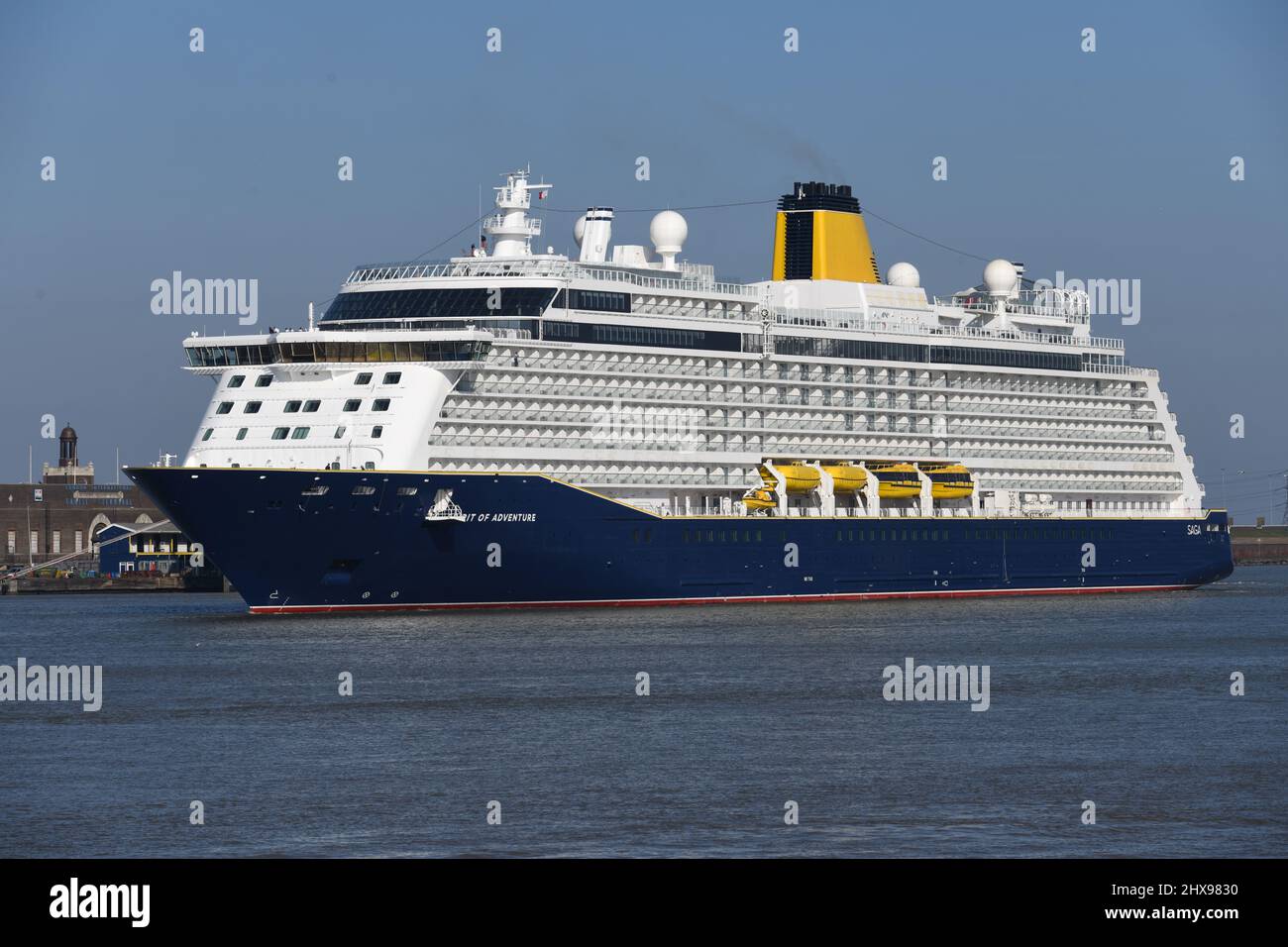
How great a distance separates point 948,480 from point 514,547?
23451 millimetres

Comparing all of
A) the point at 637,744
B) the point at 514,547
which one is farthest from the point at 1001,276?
the point at 637,744

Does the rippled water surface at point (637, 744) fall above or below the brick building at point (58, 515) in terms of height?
below

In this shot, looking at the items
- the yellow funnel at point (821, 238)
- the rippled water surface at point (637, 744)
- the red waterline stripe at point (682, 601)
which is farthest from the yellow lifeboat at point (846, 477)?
the rippled water surface at point (637, 744)

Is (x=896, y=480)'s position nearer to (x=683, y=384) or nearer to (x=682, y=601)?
(x=683, y=384)

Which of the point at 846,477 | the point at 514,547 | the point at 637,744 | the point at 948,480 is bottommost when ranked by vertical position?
the point at 637,744

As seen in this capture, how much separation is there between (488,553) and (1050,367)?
34255mm

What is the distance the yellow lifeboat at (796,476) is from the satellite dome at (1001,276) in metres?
17.0

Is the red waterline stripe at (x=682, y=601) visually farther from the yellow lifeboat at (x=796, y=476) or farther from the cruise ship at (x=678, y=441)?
the yellow lifeboat at (x=796, y=476)

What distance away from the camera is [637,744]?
30797 mm

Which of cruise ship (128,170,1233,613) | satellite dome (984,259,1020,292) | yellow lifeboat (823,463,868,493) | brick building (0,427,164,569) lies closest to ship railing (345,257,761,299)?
cruise ship (128,170,1233,613)

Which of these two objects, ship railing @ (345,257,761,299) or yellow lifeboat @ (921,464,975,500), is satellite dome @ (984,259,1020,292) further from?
ship railing @ (345,257,761,299)

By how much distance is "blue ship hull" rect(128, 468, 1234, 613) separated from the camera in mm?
54656

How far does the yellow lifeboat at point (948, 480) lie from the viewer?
74125 millimetres
